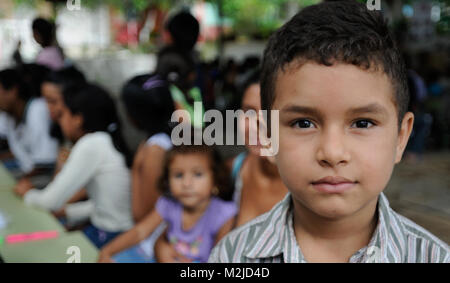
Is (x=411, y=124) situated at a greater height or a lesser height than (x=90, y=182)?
greater

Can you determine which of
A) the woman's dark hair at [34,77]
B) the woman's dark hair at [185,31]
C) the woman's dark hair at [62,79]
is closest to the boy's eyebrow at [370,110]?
the woman's dark hair at [185,31]

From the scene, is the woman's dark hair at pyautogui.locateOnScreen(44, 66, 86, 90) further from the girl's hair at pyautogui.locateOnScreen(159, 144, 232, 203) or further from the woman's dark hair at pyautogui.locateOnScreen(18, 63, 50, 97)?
the girl's hair at pyautogui.locateOnScreen(159, 144, 232, 203)

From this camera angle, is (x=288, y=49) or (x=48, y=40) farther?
(x=48, y=40)

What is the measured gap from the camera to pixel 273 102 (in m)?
0.71

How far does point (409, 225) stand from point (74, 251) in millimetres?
993

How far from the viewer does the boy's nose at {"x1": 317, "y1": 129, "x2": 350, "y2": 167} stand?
61cm

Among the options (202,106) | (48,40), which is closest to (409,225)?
(202,106)

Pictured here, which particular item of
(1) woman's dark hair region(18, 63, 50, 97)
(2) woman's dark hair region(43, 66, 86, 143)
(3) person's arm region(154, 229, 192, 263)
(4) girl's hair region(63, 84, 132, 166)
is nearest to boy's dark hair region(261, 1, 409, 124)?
(3) person's arm region(154, 229, 192, 263)

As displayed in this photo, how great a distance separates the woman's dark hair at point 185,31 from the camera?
2.14m

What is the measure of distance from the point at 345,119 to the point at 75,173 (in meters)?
1.50

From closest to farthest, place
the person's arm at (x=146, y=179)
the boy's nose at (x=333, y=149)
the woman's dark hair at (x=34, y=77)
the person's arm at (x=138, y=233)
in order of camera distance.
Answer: the boy's nose at (x=333, y=149) < the person's arm at (x=138, y=233) < the person's arm at (x=146, y=179) < the woman's dark hair at (x=34, y=77)

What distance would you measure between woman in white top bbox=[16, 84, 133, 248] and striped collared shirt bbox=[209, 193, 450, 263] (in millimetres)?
1087

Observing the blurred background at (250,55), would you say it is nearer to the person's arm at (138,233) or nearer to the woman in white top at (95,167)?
the woman in white top at (95,167)
